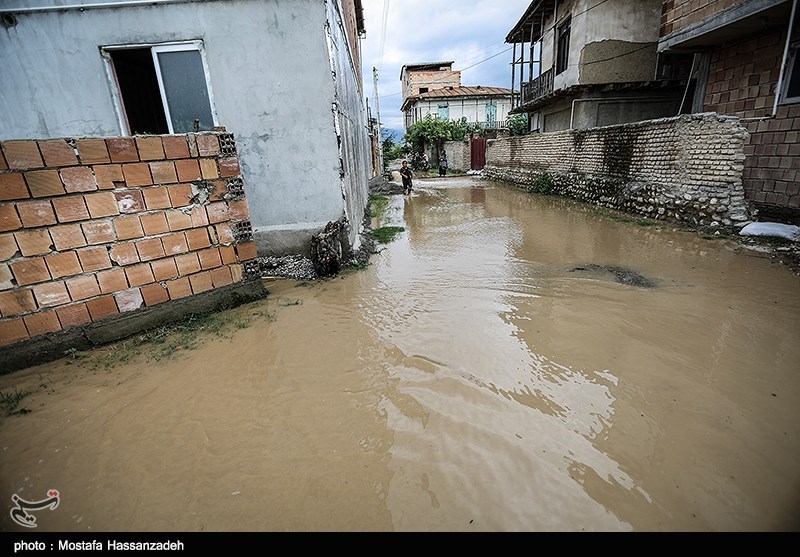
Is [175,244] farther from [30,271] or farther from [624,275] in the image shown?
[624,275]

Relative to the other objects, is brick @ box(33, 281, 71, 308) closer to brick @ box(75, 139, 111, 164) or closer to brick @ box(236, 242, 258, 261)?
brick @ box(75, 139, 111, 164)

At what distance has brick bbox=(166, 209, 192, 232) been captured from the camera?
139 inches

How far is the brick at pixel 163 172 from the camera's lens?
11.1ft

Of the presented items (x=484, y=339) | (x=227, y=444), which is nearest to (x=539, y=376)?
(x=484, y=339)

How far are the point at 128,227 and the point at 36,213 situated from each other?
60 cm

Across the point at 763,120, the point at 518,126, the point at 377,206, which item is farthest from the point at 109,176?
the point at 518,126

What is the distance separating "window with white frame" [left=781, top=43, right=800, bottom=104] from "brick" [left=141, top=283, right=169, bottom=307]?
1047cm

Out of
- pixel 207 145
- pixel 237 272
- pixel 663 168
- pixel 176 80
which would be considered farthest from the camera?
pixel 663 168

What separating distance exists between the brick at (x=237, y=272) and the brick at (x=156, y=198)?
89 centimetres

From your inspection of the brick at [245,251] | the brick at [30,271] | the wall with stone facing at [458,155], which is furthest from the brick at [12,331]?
the wall with stone facing at [458,155]

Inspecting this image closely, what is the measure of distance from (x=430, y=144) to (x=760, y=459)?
90.0ft

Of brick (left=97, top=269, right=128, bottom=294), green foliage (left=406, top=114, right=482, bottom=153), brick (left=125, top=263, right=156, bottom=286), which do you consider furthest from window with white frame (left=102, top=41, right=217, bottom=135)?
green foliage (left=406, top=114, right=482, bottom=153)

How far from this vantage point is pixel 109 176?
10.4 ft
